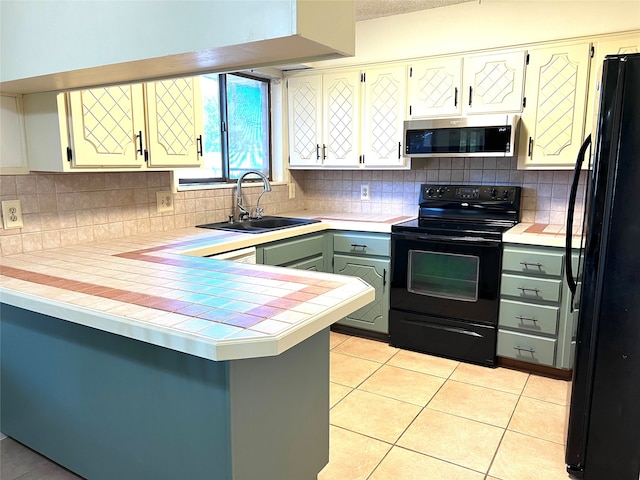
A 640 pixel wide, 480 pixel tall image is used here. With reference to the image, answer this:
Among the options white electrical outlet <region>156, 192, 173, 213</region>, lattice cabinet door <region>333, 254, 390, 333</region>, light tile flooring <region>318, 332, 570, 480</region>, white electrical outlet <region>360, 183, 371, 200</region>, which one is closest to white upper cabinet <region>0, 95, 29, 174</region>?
white electrical outlet <region>156, 192, 173, 213</region>

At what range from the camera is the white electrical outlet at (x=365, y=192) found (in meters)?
3.88

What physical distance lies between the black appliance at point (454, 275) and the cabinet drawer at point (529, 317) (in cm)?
6

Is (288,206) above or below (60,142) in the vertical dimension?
below

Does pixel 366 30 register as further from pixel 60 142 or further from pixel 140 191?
pixel 60 142

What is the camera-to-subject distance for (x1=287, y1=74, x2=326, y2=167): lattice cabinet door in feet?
12.1

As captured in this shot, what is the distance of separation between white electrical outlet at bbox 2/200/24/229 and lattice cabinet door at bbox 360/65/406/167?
2.26 metres

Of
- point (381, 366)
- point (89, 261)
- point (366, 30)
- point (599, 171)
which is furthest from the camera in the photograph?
point (366, 30)

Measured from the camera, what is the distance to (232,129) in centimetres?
358

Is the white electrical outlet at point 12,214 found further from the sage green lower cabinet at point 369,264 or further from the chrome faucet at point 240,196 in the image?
the sage green lower cabinet at point 369,264

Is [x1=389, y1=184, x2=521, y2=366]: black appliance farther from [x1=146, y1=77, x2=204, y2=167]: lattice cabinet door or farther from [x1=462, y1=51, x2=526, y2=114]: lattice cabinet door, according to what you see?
[x1=146, y1=77, x2=204, y2=167]: lattice cabinet door

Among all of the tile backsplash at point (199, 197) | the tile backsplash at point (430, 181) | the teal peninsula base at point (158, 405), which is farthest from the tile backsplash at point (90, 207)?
the tile backsplash at point (430, 181)

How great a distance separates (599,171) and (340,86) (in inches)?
86.4

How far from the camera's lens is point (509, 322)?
2891mm

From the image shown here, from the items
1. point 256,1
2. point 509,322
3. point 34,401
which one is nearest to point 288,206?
point 509,322
